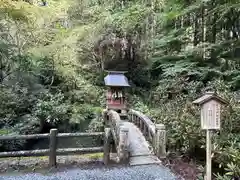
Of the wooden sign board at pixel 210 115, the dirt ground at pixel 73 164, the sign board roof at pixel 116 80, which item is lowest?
the dirt ground at pixel 73 164

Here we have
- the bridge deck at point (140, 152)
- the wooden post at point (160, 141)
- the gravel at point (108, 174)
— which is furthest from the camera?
the wooden post at point (160, 141)

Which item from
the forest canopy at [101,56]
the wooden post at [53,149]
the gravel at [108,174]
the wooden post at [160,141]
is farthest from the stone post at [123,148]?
the forest canopy at [101,56]

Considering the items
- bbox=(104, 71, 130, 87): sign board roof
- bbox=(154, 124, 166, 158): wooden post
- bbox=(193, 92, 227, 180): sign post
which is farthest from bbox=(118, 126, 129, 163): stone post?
bbox=(104, 71, 130, 87): sign board roof

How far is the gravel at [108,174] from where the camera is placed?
4.98 m

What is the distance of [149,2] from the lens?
1520cm

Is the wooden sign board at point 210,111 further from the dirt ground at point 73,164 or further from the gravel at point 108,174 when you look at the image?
the gravel at point 108,174

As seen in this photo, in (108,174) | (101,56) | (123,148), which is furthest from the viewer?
(101,56)

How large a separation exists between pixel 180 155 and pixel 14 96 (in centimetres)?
789

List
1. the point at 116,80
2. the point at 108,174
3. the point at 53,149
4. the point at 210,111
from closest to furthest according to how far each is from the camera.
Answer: the point at 210,111 → the point at 108,174 → the point at 53,149 → the point at 116,80

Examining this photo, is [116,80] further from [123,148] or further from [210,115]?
[210,115]

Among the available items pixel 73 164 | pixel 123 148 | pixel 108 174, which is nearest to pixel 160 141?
pixel 123 148

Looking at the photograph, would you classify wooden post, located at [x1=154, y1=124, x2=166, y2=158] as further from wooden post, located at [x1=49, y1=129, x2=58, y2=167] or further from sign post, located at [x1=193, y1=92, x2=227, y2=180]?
wooden post, located at [x1=49, y1=129, x2=58, y2=167]

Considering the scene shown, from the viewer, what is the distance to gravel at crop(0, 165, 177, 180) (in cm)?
498

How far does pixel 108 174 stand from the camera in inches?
205
